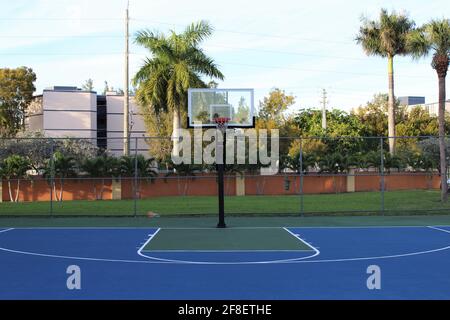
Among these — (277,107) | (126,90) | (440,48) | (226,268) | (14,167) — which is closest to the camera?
(226,268)

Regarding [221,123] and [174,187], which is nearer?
[221,123]

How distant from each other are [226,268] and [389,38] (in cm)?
3456

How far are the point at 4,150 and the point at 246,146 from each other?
48.7 feet

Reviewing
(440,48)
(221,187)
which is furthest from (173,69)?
(221,187)

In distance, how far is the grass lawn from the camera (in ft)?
82.3

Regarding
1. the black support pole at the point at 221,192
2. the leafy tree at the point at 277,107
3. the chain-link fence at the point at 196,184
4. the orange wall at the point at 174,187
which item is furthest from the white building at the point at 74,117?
the black support pole at the point at 221,192

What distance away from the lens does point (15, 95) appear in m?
63.0

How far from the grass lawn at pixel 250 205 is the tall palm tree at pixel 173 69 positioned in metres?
5.50

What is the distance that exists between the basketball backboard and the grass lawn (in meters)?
5.68

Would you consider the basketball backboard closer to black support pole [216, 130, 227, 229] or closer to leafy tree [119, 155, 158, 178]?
black support pole [216, 130, 227, 229]

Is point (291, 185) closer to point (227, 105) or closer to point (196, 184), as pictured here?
point (196, 184)

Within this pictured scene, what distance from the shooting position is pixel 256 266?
11492mm

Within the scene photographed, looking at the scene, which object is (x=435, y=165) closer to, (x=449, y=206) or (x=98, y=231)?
(x=449, y=206)
